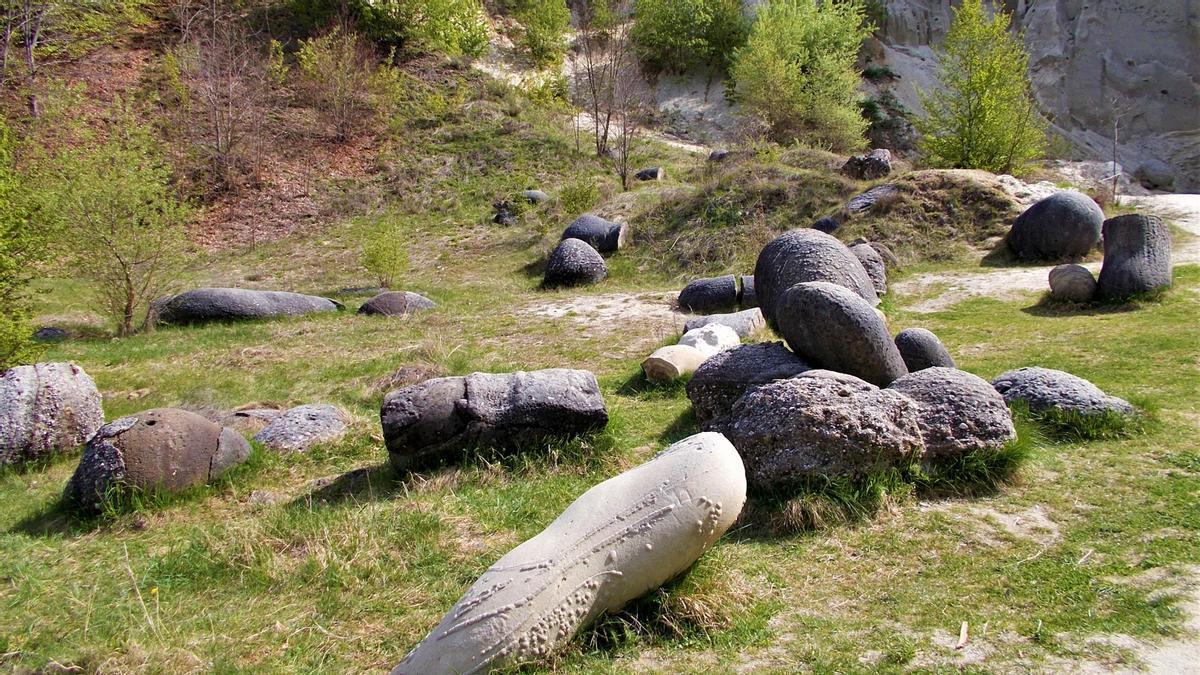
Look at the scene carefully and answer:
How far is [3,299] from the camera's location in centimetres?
757

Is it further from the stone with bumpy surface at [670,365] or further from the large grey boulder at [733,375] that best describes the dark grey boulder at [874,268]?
the large grey boulder at [733,375]

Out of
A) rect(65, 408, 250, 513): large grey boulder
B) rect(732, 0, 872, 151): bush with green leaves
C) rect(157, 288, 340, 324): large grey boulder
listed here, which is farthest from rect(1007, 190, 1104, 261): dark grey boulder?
rect(65, 408, 250, 513): large grey boulder

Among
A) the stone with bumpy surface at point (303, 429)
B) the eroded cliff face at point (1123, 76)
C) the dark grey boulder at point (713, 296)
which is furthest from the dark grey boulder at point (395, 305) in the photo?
the eroded cliff face at point (1123, 76)

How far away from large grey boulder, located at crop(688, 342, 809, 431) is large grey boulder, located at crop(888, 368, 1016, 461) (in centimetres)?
93

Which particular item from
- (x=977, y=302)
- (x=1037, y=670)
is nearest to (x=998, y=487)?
(x=1037, y=670)

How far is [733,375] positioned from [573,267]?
30.5ft

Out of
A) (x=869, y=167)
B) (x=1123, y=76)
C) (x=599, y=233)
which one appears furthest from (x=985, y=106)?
(x=1123, y=76)

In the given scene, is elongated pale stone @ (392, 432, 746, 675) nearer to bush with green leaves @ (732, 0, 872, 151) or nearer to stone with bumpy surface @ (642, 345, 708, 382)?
stone with bumpy surface @ (642, 345, 708, 382)

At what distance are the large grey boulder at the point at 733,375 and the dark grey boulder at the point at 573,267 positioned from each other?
352 inches

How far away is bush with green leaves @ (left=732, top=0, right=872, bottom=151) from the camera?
Answer: 2573 centimetres

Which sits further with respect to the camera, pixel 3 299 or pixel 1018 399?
pixel 3 299

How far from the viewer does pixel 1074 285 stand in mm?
9656

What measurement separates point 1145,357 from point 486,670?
23.8 ft

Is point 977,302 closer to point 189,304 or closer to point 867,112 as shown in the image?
point 189,304
